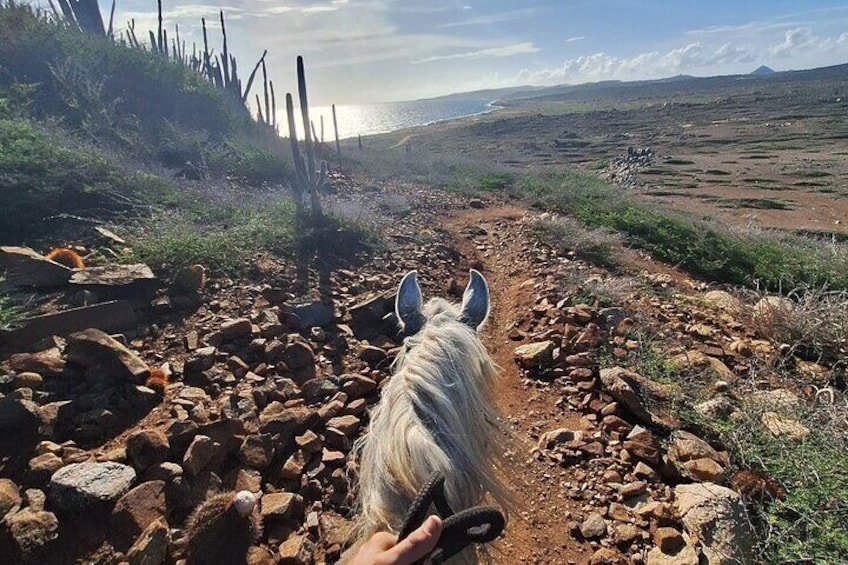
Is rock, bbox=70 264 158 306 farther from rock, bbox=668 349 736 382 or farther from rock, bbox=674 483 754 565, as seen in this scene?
rock, bbox=668 349 736 382

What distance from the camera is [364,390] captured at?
3244 millimetres

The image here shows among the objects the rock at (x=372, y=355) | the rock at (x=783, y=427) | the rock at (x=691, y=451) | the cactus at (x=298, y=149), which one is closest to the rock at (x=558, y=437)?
the rock at (x=691, y=451)

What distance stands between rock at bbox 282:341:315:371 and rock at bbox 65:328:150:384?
0.95m

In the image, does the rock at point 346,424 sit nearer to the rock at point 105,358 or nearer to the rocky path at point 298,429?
the rocky path at point 298,429

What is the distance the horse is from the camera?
140cm

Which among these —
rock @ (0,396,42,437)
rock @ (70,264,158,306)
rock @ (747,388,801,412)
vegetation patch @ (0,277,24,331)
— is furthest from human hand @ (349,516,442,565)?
rock @ (70,264,158,306)

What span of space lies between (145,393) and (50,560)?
1.12m

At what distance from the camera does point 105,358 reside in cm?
292

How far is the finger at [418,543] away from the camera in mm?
1166

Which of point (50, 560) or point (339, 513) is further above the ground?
point (50, 560)

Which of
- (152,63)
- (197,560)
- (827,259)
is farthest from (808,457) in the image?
(152,63)

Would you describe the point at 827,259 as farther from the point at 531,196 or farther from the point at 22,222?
the point at 22,222

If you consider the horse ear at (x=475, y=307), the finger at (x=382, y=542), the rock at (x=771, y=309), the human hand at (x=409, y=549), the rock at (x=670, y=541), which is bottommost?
the rock at (x=670, y=541)

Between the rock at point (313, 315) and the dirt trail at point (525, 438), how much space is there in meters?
1.56
